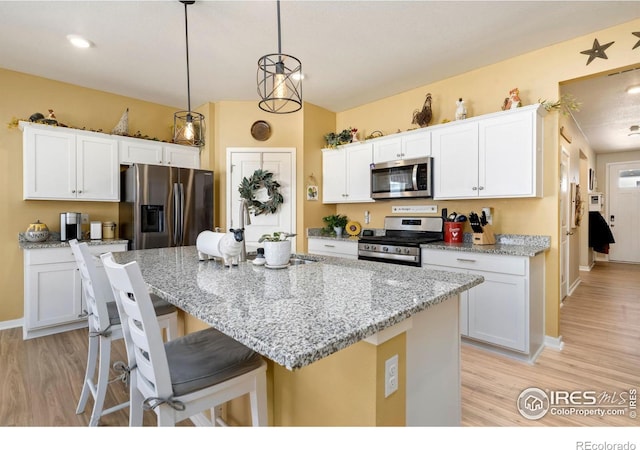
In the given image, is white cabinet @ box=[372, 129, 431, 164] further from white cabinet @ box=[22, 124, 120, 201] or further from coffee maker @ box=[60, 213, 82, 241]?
coffee maker @ box=[60, 213, 82, 241]

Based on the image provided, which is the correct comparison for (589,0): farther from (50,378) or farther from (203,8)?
(50,378)

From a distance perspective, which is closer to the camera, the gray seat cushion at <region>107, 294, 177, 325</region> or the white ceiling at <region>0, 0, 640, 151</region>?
the gray seat cushion at <region>107, 294, 177, 325</region>

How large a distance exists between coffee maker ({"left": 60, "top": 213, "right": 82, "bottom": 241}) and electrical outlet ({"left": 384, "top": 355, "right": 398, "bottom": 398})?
11.9 ft

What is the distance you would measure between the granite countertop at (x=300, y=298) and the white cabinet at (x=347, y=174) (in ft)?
7.53

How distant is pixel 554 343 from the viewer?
2.90 meters

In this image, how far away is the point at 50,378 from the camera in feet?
7.77

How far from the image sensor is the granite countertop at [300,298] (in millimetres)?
786

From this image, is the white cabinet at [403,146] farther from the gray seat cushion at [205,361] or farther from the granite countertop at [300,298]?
the gray seat cushion at [205,361]

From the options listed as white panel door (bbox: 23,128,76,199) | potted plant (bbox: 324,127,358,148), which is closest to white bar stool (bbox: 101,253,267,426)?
white panel door (bbox: 23,128,76,199)

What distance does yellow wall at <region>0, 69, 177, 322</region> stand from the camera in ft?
11.0

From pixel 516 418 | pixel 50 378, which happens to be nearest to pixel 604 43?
pixel 516 418

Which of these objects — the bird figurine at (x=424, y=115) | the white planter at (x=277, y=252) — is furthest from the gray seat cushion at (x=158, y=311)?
the bird figurine at (x=424, y=115)
